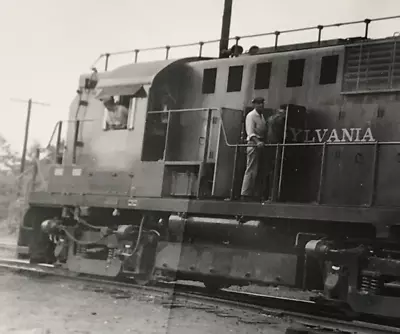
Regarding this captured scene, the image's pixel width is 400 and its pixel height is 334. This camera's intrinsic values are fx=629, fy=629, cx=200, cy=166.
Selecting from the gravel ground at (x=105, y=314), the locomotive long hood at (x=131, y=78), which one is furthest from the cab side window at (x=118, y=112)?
the gravel ground at (x=105, y=314)

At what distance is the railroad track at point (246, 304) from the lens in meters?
7.36

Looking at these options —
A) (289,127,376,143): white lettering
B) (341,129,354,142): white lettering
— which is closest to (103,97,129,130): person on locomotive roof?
(289,127,376,143): white lettering

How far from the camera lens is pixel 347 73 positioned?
8.59m

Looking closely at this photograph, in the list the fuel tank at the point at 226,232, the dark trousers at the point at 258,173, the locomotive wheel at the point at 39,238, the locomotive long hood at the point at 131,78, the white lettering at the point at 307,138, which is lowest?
the locomotive wheel at the point at 39,238

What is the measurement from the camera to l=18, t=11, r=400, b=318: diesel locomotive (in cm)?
780

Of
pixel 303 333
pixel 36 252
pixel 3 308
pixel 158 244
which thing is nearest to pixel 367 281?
pixel 303 333

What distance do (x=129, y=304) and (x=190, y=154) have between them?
114 inches

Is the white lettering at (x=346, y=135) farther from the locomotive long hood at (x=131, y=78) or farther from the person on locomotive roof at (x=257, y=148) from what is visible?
the locomotive long hood at (x=131, y=78)

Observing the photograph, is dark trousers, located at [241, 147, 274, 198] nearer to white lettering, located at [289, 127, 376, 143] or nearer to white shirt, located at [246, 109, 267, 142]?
white shirt, located at [246, 109, 267, 142]

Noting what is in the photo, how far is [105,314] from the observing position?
7070 mm

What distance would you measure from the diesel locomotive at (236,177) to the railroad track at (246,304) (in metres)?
0.25

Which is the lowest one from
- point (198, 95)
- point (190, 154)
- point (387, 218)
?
point (387, 218)

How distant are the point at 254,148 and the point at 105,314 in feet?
10.2

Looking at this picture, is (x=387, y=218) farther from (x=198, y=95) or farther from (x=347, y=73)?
(x=198, y=95)
